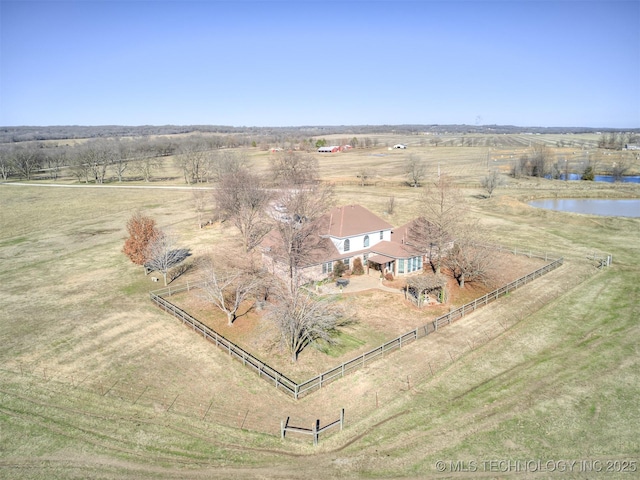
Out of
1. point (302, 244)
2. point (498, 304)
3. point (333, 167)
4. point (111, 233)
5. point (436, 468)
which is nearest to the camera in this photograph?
point (436, 468)

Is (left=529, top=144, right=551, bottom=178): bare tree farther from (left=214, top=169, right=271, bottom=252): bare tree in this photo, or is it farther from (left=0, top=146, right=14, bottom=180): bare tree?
(left=0, top=146, right=14, bottom=180): bare tree

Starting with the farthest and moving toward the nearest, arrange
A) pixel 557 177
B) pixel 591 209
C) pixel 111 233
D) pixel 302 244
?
1. pixel 557 177
2. pixel 591 209
3. pixel 111 233
4. pixel 302 244

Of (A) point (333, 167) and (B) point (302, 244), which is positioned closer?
(B) point (302, 244)

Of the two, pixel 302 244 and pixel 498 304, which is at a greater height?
pixel 302 244

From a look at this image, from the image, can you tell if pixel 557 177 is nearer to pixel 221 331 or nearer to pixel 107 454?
pixel 221 331

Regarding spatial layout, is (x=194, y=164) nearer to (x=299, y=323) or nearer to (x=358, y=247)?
(x=358, y=247)

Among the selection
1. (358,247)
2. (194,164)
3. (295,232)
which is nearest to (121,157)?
(194,164)

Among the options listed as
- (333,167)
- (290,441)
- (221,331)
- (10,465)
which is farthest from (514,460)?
(333,167)
